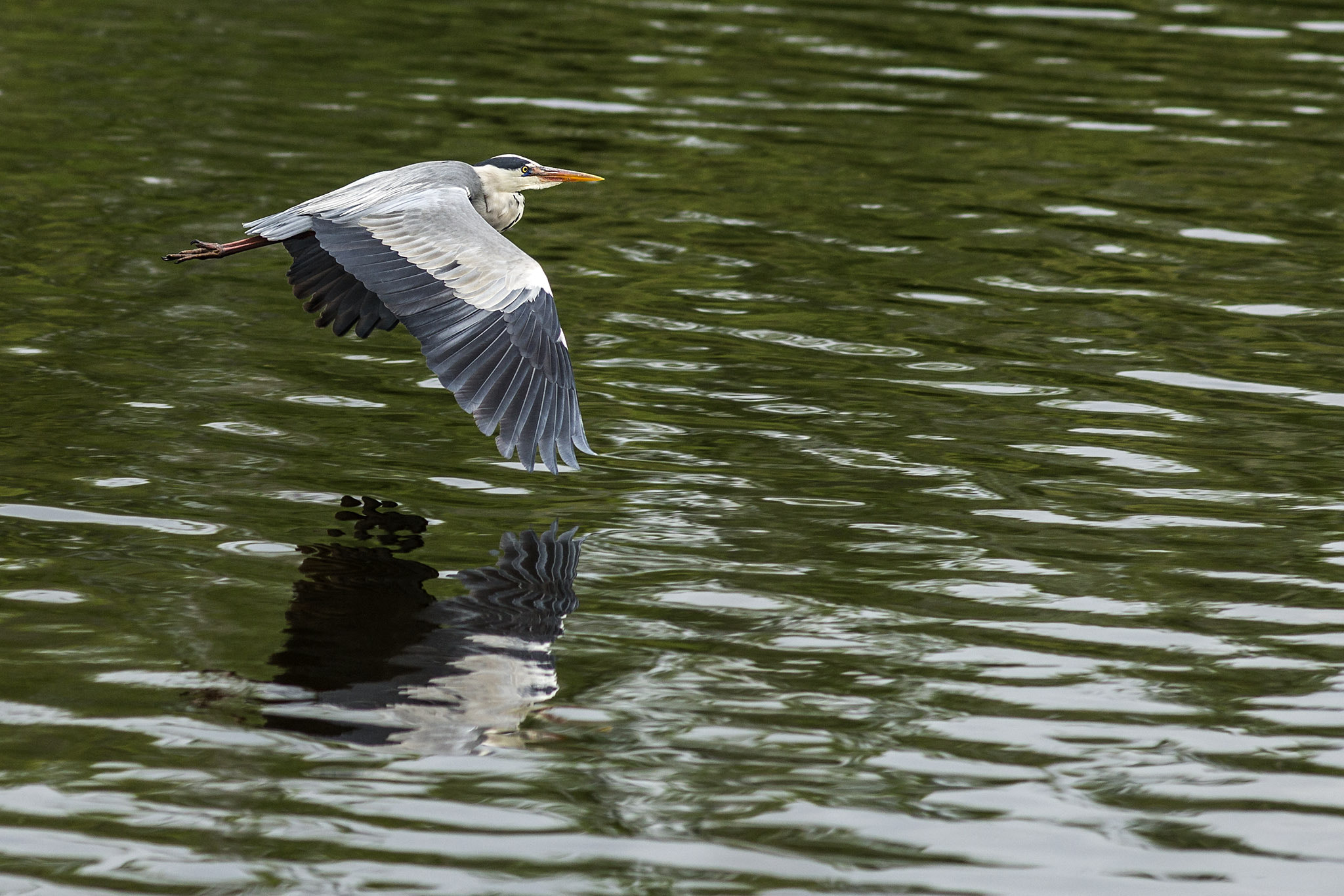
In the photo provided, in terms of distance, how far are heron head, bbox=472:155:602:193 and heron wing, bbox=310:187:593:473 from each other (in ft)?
4.39

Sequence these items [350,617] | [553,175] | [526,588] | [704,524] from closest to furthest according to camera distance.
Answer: [350,617]
[526,588]
[704,524]
[553,175]

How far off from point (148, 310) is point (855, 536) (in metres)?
5.19

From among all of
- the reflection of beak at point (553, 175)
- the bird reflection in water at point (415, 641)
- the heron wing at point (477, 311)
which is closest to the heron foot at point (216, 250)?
the heron wing at point (477, 311)

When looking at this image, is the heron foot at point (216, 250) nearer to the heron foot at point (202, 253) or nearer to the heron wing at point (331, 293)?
the heron foot at point (202, 253)

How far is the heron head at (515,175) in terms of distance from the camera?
31.9 ft

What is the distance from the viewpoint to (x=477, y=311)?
7750mm

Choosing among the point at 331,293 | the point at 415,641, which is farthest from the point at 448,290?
the point at 415,641

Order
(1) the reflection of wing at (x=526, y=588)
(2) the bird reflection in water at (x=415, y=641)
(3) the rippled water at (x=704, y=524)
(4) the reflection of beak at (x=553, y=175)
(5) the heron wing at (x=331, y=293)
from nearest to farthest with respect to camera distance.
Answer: (3) the rippled water at (x=704, y=524), (2) the bird reflection in water at (x=415, y=641), (1) the reflection of wing at (x=526, y=588), (5) the heron wing at (x=331, y=293), (4) the reflection of beak at (x=553, y=175)

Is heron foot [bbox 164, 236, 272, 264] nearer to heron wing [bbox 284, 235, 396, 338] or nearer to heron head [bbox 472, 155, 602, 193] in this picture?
heron wing [bbox 284, 235, 396, 338]

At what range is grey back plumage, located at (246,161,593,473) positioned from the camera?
7406 millimetres

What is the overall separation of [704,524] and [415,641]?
69.0 inches

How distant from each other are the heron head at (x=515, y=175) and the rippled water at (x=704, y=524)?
3.37ft

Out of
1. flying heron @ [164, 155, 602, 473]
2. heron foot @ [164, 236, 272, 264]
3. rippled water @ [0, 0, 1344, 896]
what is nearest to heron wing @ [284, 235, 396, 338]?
flying heron @ [164, 155, 602, 473]

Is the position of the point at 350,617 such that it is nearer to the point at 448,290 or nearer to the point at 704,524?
the point at 704,524
